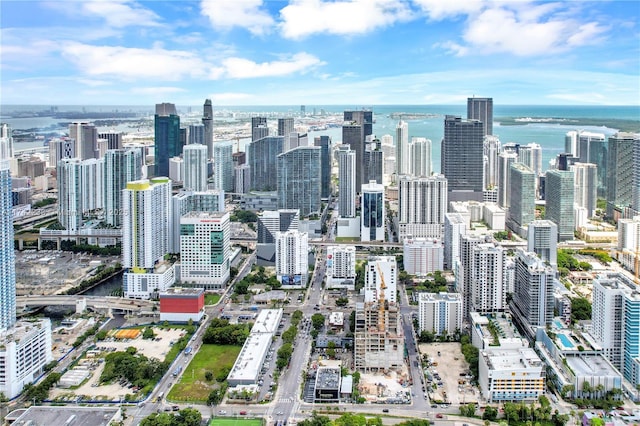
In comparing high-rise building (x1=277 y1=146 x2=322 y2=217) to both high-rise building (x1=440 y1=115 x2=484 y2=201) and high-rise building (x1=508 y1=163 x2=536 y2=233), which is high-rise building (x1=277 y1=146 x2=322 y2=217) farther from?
high-rise building (x1=508 y1=163 x2=536 y2=233)

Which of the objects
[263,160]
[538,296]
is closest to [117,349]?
[538,296]

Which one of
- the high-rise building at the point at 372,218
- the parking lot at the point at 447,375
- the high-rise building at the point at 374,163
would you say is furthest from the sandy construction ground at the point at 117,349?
the high-rise building at the point at 374,163

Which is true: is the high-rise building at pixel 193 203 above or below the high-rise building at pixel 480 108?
below

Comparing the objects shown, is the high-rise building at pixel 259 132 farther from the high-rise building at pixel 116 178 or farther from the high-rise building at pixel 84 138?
the high-rise building at pixel 116 178

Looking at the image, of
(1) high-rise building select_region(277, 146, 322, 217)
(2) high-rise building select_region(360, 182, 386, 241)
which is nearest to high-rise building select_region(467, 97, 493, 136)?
(1) high-rise building select_region(277, 146, 322, 217)

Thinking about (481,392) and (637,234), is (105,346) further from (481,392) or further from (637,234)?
(637,234)
